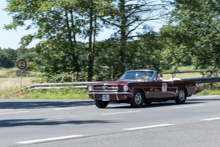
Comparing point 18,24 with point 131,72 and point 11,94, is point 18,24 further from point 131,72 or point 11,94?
point 131,72

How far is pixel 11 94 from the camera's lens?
27.9 metres

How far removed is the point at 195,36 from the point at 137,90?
20.0 meters

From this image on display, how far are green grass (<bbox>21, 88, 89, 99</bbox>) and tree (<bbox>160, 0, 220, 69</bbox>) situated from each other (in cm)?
974

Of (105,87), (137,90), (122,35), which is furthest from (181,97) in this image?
(122,35)

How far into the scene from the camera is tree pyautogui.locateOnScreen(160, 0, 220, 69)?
110ft

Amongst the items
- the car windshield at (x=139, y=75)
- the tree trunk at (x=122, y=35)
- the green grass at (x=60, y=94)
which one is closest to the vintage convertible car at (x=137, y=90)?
the car windshield at (x=139, y=75)

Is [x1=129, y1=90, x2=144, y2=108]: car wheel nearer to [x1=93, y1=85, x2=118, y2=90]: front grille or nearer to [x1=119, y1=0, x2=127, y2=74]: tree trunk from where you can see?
A: [x1=93, y1=85, x2=118, y2=90]: front grille

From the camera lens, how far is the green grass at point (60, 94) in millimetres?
23906

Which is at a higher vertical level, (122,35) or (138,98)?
(122,35)

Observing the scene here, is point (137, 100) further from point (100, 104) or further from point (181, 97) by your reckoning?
point (181, 97)

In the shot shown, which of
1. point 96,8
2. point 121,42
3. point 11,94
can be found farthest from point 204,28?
point 11,94

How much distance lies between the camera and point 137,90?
15797mm

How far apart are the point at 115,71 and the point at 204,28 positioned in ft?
35.8

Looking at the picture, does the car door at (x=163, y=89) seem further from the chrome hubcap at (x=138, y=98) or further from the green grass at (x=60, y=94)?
the green grass at (x=60, y=94)
